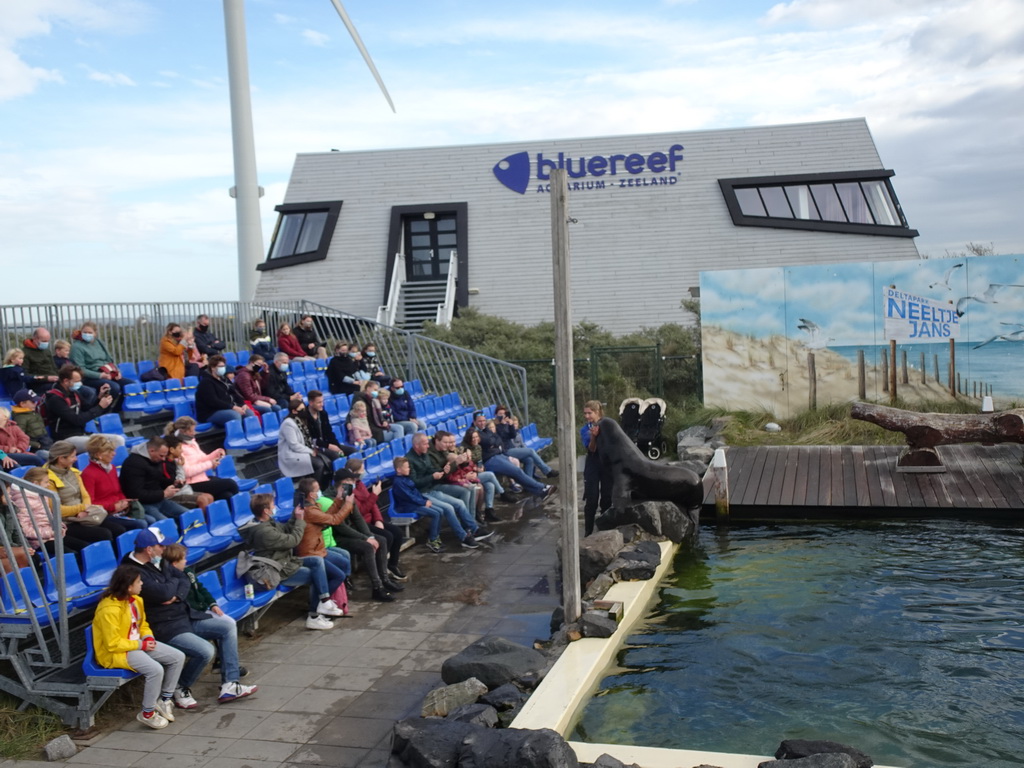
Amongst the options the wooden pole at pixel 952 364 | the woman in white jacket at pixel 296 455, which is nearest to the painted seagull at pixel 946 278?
the wooden pole at pixel 952 364

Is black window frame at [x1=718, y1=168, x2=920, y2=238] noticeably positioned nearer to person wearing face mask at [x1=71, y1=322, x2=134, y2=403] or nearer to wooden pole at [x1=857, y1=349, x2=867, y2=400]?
wooden pole at [x1=857, y1=349, x2=867, y2=400]

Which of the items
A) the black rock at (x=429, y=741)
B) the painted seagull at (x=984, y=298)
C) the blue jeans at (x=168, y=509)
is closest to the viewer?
the black rock at (x=429, y=741)

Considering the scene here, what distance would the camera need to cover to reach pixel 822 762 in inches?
189

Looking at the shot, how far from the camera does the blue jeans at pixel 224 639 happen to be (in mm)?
6867

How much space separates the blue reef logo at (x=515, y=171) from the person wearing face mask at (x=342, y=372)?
14.8m

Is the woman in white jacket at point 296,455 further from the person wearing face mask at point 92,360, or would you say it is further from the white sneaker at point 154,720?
the white sneaker at point 154,720

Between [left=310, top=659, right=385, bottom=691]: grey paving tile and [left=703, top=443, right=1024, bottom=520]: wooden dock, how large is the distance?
6237 millimetres

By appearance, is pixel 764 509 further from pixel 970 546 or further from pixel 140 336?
pixel 140 336

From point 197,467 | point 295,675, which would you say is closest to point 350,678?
point 295,675

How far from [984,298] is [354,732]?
14.8m

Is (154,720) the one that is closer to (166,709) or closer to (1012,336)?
(166,709)

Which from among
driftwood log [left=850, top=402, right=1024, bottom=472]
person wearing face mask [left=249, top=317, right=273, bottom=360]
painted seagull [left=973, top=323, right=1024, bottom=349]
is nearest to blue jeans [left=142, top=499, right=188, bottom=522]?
person wearing face mask [left=249, top=317, right=273, bottom=360]

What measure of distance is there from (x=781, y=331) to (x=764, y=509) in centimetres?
632

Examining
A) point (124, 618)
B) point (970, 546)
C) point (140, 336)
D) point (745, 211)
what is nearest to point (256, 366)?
point (140, 336)
